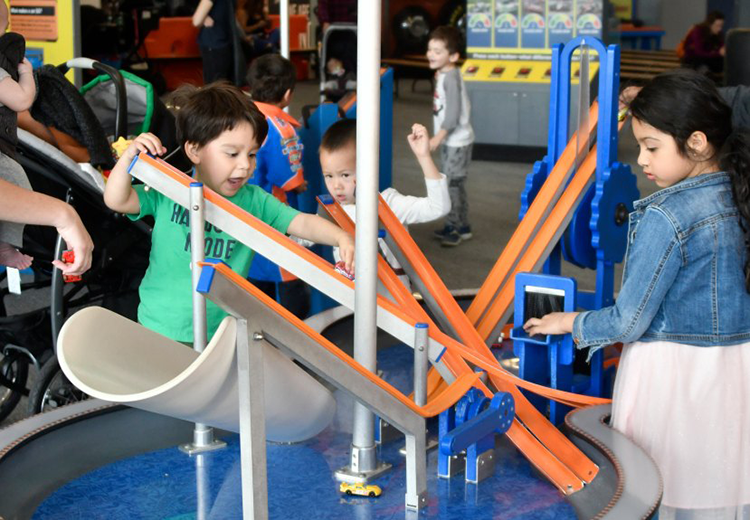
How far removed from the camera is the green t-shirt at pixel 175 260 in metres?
2.61

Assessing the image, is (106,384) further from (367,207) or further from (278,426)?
(367,207)

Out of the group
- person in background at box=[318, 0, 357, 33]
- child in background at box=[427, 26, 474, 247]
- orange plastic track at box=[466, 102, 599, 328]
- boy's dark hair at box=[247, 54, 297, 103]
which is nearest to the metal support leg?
orange plastic track at box=[466, 102, 599, 328]

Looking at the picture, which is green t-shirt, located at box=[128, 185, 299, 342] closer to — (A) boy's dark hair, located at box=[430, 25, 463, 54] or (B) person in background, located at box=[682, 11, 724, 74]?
(A) boy's dark hair, located at box=[430, 25, 463, 54]

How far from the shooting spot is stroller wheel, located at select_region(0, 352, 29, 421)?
11.0ft

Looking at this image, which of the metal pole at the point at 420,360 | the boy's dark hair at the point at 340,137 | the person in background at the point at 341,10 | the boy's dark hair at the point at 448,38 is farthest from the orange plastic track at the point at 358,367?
the person in background at the point at 341,10

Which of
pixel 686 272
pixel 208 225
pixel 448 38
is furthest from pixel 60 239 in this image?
pixel 448 38

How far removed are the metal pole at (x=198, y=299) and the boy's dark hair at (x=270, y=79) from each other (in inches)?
71.0

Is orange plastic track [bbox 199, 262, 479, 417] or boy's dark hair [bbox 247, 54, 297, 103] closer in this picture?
orange plastic track [bbox 199, 262, 479, 417]

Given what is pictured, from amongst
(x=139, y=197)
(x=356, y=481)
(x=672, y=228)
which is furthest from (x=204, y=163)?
(x=672, y=228)

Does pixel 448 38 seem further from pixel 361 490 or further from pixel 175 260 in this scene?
pixel 361 490

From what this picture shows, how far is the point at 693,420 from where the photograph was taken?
2.42 metres

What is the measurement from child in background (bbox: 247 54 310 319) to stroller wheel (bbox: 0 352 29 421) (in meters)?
0.89

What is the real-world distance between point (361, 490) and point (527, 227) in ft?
3.23

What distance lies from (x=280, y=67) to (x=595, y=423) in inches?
86.3
